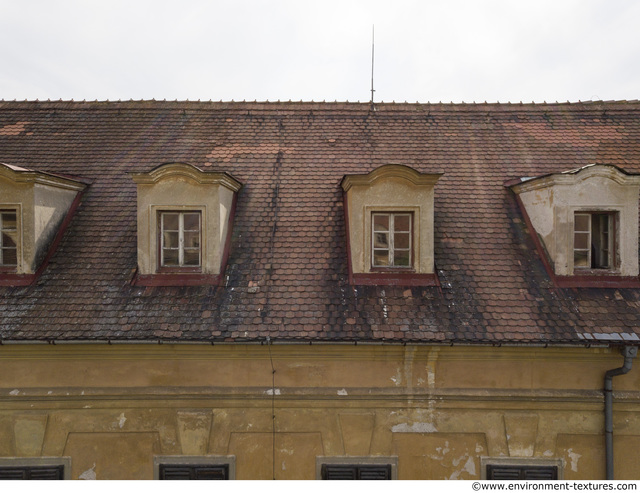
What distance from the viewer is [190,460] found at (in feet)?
23.7

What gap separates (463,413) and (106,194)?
7454 millimetres

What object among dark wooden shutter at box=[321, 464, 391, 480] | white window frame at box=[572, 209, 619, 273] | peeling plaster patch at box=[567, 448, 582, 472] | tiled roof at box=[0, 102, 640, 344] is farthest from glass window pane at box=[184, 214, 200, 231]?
peeling plaster patch at box=[567, 448, 582, 472]

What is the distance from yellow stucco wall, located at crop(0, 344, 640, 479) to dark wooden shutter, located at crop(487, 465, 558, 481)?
184 millimetres

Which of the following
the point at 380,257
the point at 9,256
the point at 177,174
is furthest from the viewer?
the point at 9,256

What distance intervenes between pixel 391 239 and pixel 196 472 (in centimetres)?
477

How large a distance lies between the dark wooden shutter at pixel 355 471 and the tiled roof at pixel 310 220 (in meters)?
2.03

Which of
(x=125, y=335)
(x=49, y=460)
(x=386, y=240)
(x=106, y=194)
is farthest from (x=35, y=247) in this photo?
(x=386, y=240)

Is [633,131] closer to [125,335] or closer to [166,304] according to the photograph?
[166,304]

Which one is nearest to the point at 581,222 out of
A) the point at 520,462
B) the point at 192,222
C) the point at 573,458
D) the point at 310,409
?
the point at 573,458

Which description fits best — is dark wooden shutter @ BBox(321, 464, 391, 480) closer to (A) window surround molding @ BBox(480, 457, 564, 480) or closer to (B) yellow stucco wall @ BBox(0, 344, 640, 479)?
(B) yellow stucco wall @ BBox(0, 344, 640, 479)

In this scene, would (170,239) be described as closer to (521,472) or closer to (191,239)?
(191,239)

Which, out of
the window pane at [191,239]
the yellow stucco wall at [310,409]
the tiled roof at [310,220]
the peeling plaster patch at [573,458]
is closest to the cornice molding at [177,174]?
the window pane at [191,239]

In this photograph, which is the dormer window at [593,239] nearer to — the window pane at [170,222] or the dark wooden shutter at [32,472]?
the window pane at [170,222]

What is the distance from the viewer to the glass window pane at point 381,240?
314 inches
